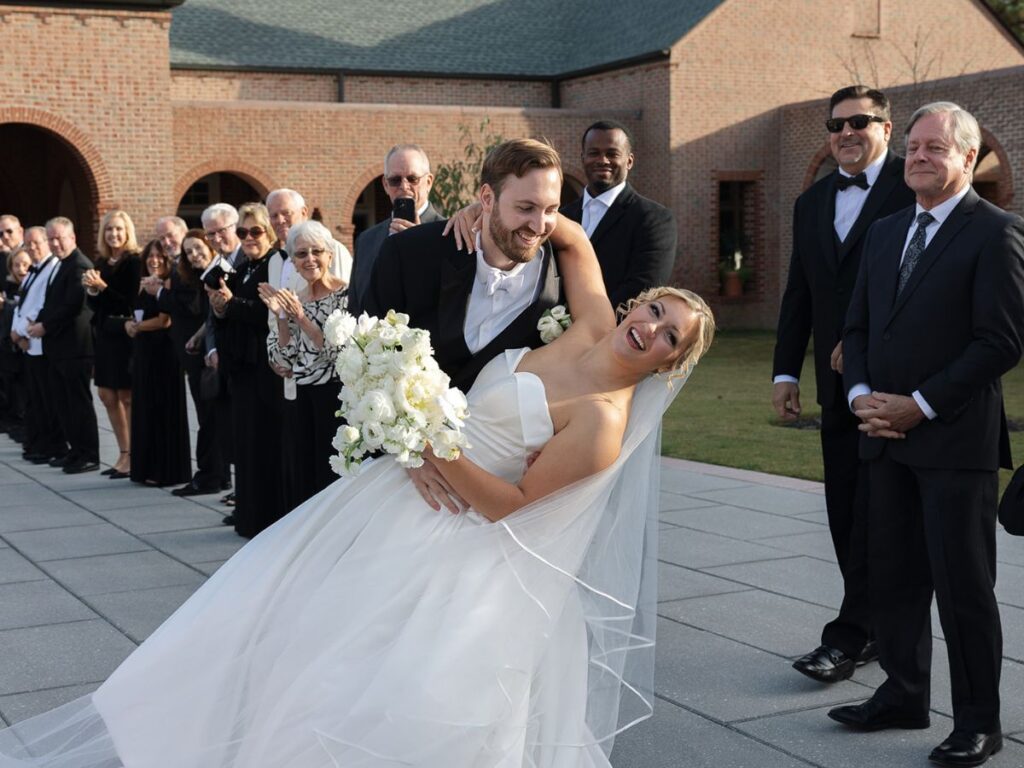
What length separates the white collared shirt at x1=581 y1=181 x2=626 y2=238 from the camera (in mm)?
6211

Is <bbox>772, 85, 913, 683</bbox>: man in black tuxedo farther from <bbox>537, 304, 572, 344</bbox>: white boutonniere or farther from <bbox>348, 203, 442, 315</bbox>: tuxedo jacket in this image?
<bbox>348, 203, 442, 315</bbox>: tuxedo jacket

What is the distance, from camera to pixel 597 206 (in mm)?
6250

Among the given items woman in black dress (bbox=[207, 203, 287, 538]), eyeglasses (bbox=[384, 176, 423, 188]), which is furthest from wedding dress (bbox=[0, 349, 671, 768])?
woman in black dress (bbox=[207, 203, 287, 538])

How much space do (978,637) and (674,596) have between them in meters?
2.34

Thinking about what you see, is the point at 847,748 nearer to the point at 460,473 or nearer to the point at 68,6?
the point at 460,473

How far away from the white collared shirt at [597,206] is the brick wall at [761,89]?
78.5ft

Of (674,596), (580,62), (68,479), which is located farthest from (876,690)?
(580,62)

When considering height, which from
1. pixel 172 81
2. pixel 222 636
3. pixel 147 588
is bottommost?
pixel 147 588

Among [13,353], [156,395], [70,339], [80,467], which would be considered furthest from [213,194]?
[156,395]

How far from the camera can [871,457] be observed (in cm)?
480

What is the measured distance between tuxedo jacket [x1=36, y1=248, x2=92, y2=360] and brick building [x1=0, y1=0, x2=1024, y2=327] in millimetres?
12189

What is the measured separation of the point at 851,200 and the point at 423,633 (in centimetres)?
282

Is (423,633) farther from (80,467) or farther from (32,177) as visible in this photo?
(32,177)

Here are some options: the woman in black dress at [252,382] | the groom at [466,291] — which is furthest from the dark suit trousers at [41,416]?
the groom at [466,291]
